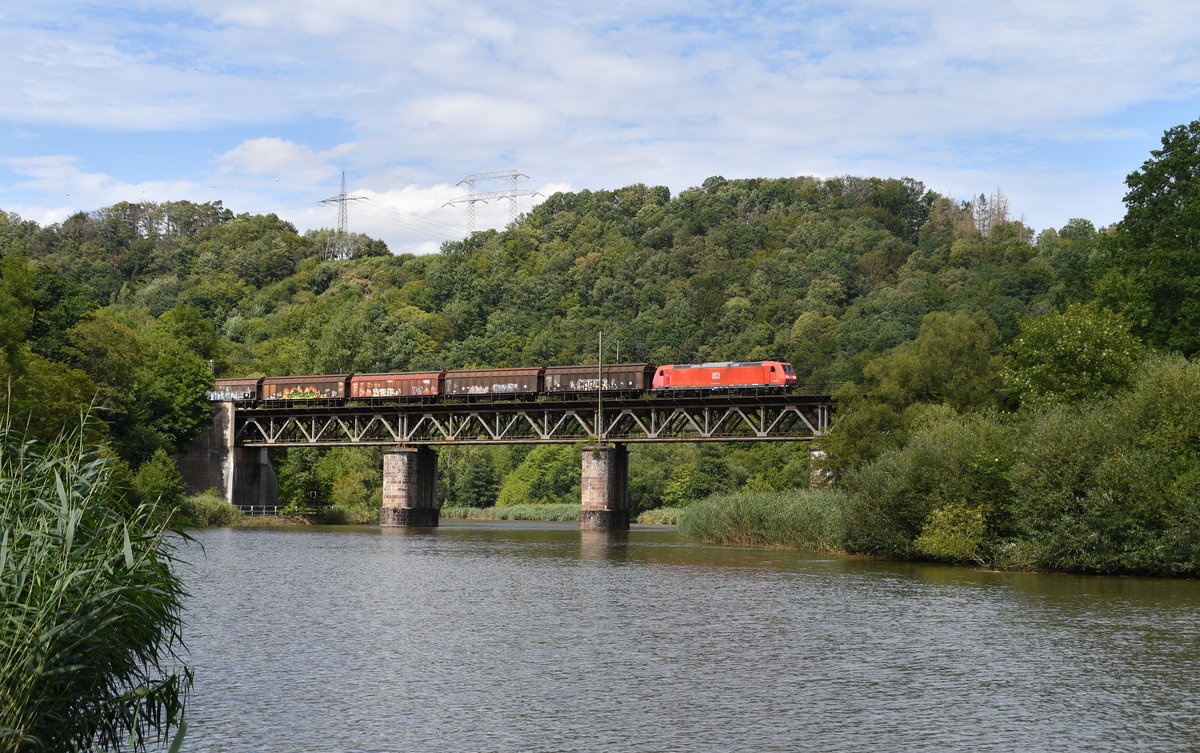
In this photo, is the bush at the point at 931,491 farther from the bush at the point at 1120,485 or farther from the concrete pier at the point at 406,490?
the concrete pier at the point at 406,490

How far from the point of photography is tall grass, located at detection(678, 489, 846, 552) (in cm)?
5506

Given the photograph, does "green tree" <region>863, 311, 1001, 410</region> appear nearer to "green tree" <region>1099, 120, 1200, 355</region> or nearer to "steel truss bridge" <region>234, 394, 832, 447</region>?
"green tree" <region>1099, 120, 1200, 355</region>

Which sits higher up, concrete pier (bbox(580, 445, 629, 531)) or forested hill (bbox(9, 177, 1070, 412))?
forested hill (bbox(9, 177, 1070, 412))

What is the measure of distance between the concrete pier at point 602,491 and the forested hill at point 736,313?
2320cm

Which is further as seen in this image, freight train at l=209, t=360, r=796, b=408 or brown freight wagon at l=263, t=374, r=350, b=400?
brown freight wagon at l=263, t=374, r=350, b=400

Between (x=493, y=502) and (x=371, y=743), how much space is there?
4865 inches

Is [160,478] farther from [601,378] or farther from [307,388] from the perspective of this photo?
[601,378]

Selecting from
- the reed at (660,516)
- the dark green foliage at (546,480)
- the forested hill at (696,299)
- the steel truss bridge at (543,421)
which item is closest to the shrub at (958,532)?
the steel truss bridge at (543,421)

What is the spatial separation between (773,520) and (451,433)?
40.8 m

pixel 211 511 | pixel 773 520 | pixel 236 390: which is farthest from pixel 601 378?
pixel 236 390

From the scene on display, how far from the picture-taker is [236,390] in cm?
10094

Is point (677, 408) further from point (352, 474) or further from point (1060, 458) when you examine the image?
point (1060, 458)

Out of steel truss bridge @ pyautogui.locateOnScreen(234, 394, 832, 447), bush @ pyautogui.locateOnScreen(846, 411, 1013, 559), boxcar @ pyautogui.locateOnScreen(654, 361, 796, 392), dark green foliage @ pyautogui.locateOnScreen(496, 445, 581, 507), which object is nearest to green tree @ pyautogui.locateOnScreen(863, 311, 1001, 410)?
steel truss bridge @ pyautogui.locateOnScreen(234, 394, 832, 447)

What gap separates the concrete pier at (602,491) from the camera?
8475 cm
